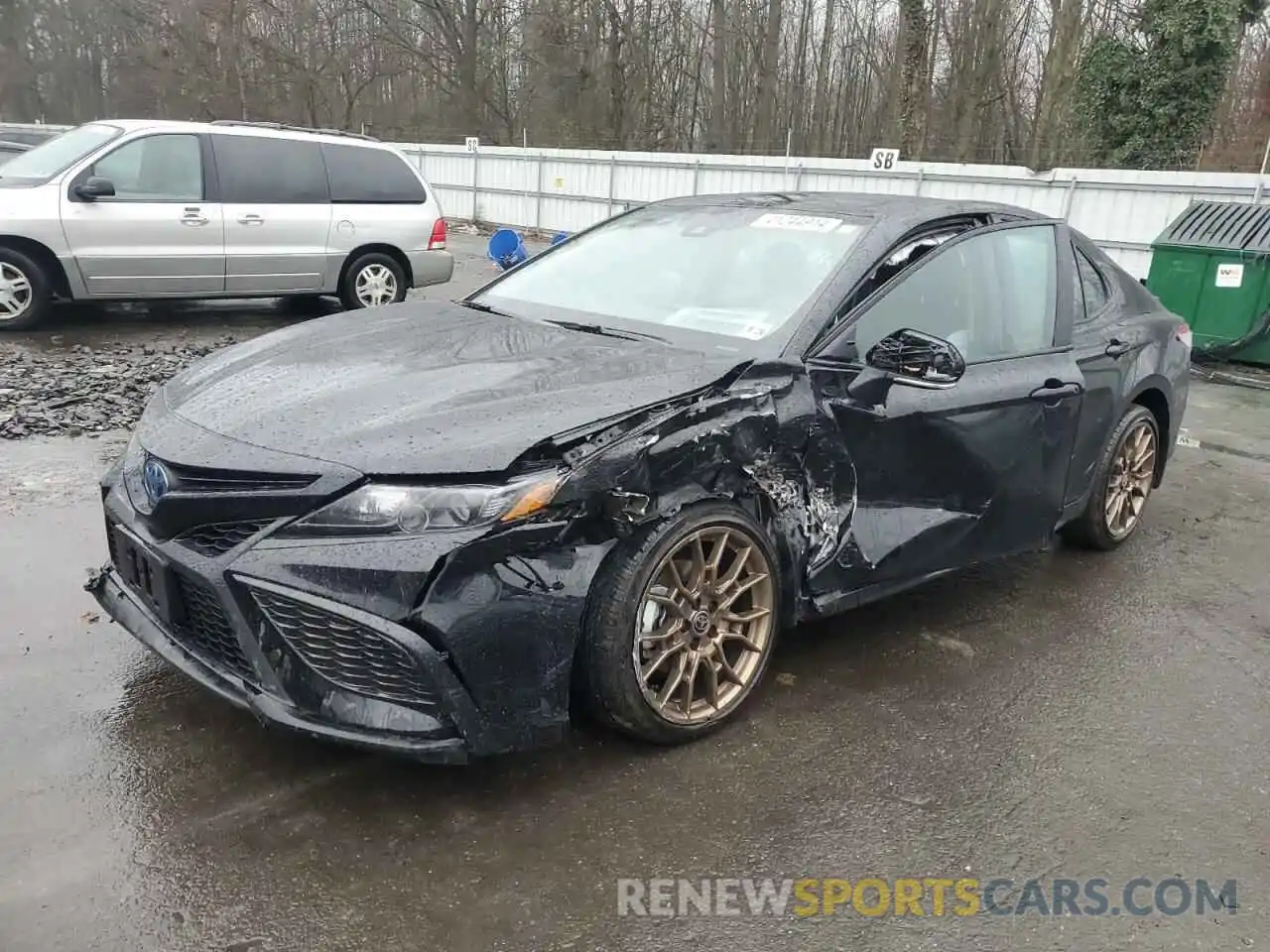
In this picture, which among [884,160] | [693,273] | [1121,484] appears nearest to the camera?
[693,273]

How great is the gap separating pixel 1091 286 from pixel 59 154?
812cm

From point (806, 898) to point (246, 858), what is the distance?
1367 mm

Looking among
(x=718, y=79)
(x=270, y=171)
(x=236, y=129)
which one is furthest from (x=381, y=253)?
(x=718, y=79)

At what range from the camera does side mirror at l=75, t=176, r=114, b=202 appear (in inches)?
309

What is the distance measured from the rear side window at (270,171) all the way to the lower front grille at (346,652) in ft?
24.1

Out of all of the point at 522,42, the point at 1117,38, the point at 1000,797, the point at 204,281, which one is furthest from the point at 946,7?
the point at 1000,797

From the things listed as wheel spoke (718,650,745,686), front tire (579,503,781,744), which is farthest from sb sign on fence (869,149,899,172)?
wheel spoke (718,650,745,686)

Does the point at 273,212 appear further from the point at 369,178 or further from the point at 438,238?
the point at 438,238

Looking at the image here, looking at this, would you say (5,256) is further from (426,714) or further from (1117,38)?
(1117,38)

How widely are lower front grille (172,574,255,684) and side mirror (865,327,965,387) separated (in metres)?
2.07

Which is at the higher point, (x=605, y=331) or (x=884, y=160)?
(x=884, y=160)

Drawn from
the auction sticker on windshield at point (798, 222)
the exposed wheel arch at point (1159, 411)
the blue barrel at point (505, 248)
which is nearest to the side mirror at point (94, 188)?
the blue barrel at point (505, 248)

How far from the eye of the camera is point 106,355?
770 centimetres

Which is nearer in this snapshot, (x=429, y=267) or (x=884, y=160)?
(x=429, y=267)
